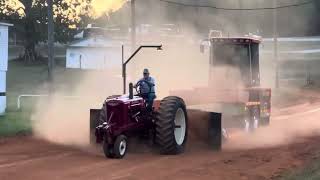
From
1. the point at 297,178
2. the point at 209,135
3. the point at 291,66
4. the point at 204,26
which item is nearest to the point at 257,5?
the point at 204,26

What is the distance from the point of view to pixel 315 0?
4984 centimetres

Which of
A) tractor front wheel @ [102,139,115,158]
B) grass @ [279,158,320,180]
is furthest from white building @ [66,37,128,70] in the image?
grass @ [279,158,320,180]

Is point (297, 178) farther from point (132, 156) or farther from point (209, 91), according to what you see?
point (209, 91)

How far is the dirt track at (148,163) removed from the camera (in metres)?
10.4

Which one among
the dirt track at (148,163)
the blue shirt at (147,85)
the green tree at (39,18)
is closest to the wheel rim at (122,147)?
the dirt track at (148,163)

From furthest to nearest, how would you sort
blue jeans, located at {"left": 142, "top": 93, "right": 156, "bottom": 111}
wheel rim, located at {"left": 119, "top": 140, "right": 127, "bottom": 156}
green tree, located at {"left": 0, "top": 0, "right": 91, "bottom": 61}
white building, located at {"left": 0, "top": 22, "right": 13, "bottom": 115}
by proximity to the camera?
green tree, located at {"left": 0, "top": 0, "right": 91, "bottom": 61} → white building, located at {"left": 0, "top": 22, "right": 13, "bottom": 115} → blue jeans, located at {"left": 142, "top": 93, "right": 156, "bottom": 111} → wheel rim, located at {"left": 119, "top": 140, "right": 127, "bottom": 156}

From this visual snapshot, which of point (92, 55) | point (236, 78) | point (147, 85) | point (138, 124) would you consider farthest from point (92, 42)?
point (138, 124)

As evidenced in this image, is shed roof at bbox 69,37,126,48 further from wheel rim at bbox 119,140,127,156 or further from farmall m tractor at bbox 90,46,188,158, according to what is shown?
wheel rim at bbox 119,140,127,156

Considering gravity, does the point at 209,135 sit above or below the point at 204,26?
below

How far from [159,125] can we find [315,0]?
133ft

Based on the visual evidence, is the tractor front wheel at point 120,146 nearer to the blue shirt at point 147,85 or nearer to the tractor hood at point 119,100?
the tractor hood at point 119,100

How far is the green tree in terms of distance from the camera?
5628 centimetres

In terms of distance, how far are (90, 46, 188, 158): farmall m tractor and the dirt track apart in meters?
0.29

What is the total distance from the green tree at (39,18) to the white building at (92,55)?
196 cm
